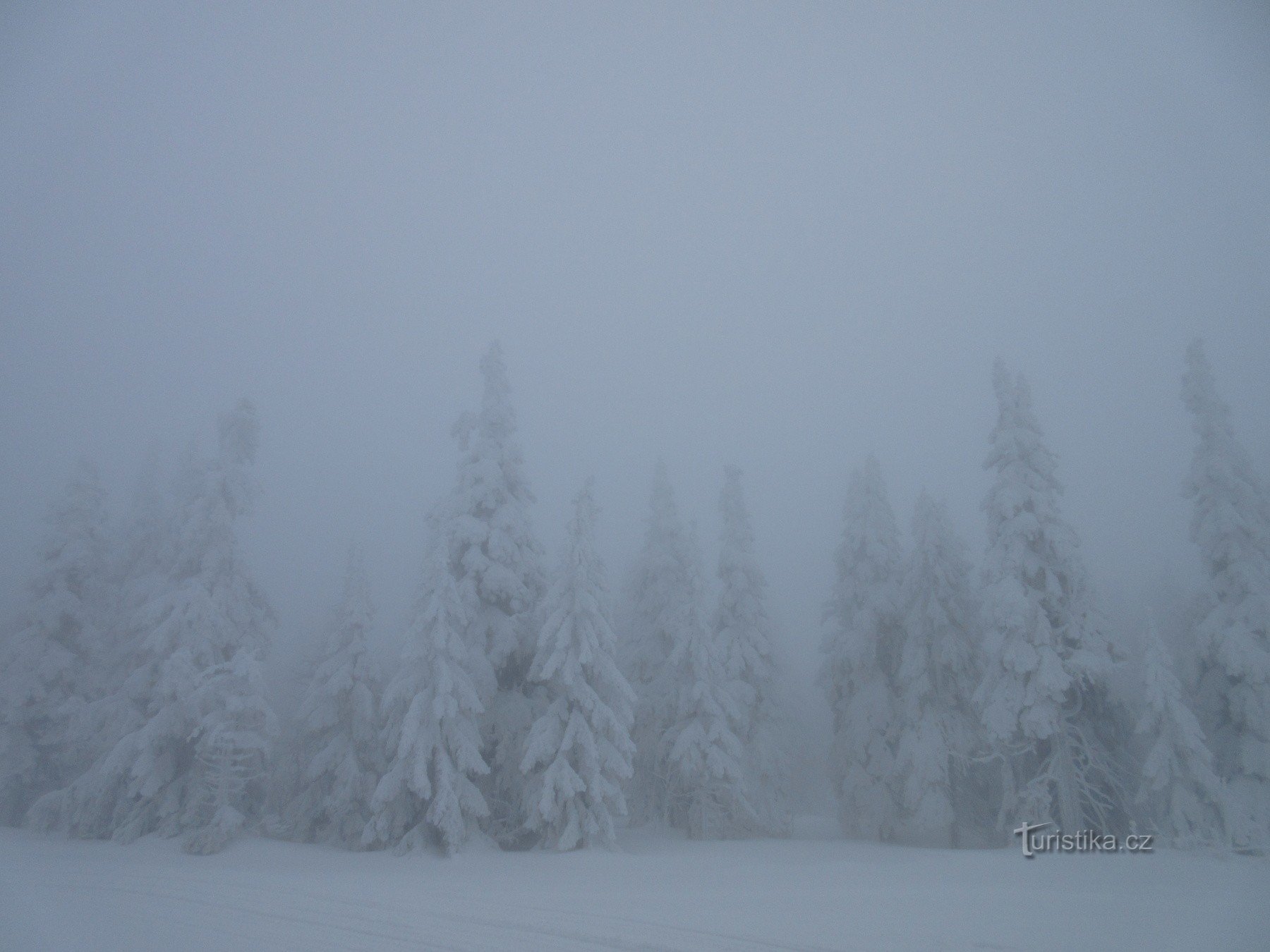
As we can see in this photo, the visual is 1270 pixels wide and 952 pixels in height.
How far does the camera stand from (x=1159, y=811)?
19.5 m

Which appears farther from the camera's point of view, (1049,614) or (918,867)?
(1049,614)

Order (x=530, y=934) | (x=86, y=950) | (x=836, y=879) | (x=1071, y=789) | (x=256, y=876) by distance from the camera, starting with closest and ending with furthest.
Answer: (x=86, y=950)
(x=530, y=934)
(x=256, y=876)
(x=836, y=879)
(x=1071, y=789)

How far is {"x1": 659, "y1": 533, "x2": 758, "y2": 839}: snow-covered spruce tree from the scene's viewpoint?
28000 millimetres

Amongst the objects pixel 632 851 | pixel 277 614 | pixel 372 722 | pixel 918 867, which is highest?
pixel 277 614

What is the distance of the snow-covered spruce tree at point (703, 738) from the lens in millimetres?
28000

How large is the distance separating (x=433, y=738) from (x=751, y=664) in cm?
1596

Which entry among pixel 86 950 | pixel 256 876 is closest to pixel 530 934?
pixel 86 950

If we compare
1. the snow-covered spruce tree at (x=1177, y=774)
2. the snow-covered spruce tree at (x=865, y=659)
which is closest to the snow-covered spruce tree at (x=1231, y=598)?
the snow-covered spruce tree at (x=1177, y=774)

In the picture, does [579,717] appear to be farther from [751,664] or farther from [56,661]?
[56,661]

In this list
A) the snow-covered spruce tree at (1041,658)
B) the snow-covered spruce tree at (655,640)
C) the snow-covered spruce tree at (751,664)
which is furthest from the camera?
the snow-covered spruce tree at (655,640)

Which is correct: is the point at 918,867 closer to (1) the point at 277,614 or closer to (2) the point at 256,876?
(2) the point at 256,876

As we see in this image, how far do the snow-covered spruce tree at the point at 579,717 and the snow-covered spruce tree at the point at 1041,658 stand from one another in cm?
1238

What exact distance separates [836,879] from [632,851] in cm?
984

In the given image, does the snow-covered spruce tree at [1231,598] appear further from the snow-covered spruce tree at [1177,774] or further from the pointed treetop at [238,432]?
the pointed treetop at [238,432]
